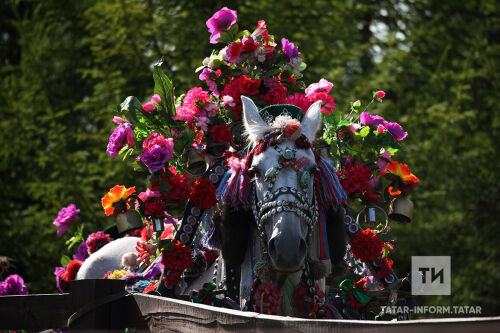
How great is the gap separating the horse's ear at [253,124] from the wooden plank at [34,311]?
4.58 feet

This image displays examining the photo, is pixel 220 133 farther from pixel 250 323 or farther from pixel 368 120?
pixel 250 323

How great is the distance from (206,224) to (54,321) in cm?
134

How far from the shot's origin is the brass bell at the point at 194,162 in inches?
204

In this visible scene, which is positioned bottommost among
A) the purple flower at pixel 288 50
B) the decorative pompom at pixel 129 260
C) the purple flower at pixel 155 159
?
the decorative pompom at pixel 129 260

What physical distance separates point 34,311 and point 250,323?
1.87m

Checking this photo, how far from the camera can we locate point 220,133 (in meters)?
4.95

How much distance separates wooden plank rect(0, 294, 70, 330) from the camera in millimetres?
3900

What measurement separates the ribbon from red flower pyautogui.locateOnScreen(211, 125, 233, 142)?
1.28m

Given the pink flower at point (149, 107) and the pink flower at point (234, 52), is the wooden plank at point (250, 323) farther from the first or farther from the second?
the pink flower at point (234, 52)

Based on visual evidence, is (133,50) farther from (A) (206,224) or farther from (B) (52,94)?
(A) (206,224)

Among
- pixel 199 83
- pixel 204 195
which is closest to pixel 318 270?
pixel 204 195

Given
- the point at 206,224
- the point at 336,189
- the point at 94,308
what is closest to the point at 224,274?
the point at 206,224

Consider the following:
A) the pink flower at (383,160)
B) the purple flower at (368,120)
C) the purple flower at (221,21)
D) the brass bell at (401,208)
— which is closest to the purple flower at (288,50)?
the purple flower at (221,21)

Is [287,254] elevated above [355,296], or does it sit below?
above
